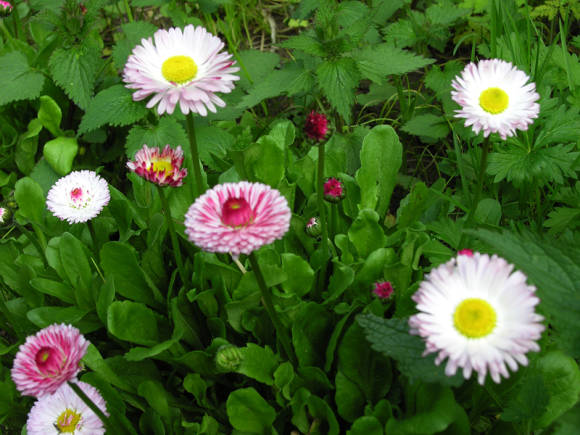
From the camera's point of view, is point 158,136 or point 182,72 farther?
point 158,136

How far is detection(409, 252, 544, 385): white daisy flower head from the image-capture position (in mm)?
1055

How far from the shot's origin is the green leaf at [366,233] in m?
1.91

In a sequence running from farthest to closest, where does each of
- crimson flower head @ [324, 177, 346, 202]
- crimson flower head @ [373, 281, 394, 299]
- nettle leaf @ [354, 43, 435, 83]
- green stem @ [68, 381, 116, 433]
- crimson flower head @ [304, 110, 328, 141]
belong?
nettle leaf @ [354, 43, 435, 83]
crimson flower head @ [324, 177, 346, 202]
crimson flower head @ [373, 281, 394, 299]
crimson flower head @ [304, 110, 328, 141]
green stem @ [68, 381, 116, 433]

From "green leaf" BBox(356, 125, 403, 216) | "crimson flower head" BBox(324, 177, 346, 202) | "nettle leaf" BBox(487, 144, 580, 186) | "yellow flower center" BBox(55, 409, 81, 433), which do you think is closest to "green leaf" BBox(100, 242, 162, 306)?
"yellow flower center" BBox(55, 409, 81, 433)

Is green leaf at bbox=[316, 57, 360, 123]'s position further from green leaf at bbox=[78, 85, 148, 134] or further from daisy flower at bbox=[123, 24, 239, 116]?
green leaf at bbox=[78, 85, 148, 134]

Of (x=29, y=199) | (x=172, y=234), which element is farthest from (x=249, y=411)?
(x=29, y=199)

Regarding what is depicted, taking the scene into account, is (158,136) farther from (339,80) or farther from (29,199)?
(339,80)

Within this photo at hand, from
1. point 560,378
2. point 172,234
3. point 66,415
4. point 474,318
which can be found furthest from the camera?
point 172,234

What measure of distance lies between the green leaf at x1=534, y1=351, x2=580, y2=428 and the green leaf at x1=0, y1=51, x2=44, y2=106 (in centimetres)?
226

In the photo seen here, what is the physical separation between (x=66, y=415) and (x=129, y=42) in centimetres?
172

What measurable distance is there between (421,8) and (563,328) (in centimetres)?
276

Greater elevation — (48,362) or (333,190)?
(333,190)

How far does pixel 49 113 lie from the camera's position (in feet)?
8.66

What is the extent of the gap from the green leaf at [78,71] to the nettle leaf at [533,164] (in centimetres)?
167
